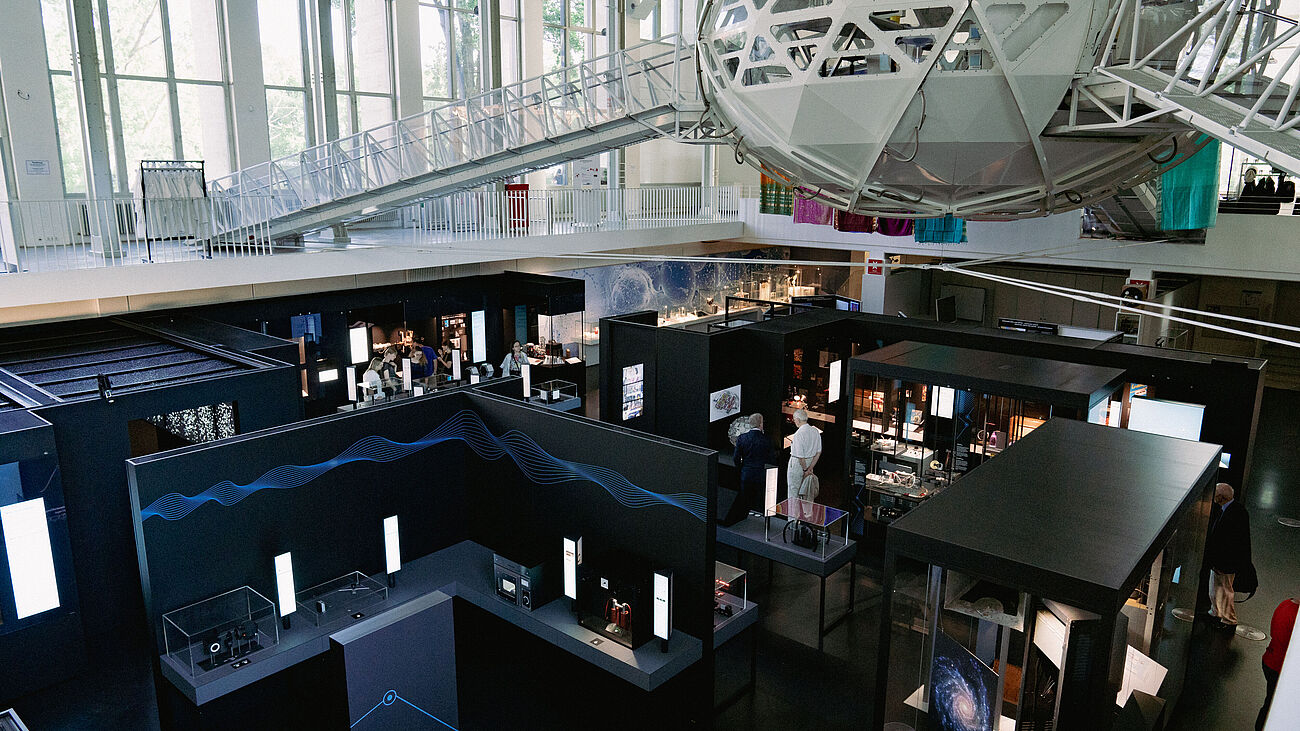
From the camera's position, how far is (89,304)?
40.9ft

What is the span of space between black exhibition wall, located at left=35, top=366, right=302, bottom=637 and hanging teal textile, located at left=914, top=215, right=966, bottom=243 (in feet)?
34.2

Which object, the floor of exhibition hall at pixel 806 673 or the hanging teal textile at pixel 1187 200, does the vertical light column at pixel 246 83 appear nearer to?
the floor of exhibition hall at pixel 806 673

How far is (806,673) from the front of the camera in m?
7.79

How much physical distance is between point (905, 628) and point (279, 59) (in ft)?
58.5

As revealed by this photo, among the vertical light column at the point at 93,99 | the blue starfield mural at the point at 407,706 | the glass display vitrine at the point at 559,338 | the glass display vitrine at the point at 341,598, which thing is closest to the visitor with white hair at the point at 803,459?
the glass display vitrine at the point at 341,598

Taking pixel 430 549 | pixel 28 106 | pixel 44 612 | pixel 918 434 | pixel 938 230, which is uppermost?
pixel 28 106

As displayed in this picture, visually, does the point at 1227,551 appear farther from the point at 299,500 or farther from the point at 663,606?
the point at 299,500

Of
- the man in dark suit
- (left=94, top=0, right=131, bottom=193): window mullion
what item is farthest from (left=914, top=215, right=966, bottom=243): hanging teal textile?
(left=94, top=0, right=131, bottom=193): window mullion

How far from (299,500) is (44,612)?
7.61ft

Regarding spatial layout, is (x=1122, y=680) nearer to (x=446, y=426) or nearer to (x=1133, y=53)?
(x=1133, y=53)

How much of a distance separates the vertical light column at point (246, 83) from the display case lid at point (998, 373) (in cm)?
1346

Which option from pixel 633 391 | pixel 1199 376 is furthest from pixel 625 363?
pixel 1199 376

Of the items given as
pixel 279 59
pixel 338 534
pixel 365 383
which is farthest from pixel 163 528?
pixel 279 59

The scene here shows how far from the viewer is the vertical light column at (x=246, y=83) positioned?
54.9 feet
